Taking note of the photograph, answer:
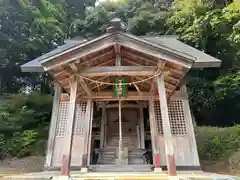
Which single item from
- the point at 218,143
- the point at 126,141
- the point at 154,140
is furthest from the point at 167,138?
the point at 218,143

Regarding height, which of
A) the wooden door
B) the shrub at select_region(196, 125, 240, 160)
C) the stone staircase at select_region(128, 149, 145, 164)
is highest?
the wooden door

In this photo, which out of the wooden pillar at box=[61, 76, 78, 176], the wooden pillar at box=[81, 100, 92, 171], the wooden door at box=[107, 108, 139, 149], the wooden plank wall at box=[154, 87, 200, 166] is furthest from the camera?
the wooden door at box=[107, 108, 139, 149]

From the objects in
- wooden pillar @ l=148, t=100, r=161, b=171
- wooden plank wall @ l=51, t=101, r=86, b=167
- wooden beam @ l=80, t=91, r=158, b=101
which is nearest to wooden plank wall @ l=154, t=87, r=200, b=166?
wooden pillar @ l=148, t=100, r=161, b=171

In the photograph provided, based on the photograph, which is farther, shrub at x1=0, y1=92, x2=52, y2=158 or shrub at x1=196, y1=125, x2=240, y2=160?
shrub at x1=0, y1=92, x2=52, y2=158

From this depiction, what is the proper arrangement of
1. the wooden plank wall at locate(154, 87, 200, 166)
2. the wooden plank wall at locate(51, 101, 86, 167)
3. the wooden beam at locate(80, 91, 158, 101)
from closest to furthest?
the wooden plank wall at locate(154, 87, 200, 166) < the wooden plank wall at locate(51, 101, 86, 167) < the wooden beam at locate(80, 91, 158, 101)

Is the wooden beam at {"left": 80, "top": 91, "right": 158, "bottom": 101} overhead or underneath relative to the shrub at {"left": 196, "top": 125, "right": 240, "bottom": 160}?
overhead

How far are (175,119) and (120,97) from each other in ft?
8.05

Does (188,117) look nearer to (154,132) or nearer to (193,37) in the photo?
(154,132)

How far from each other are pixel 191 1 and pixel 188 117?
7.89m

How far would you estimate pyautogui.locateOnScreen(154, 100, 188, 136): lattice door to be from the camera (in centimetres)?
887

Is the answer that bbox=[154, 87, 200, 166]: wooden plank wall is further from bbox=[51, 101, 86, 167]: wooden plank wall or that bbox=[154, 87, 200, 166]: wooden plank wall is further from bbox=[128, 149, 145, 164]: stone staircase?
bbox=[51, 101, 86, 167]: wooden plank wall

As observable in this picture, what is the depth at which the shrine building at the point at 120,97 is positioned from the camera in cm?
632

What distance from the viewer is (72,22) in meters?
18.5

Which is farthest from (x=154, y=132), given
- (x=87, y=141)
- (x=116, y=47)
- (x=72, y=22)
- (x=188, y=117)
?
(x=72, y=22)
